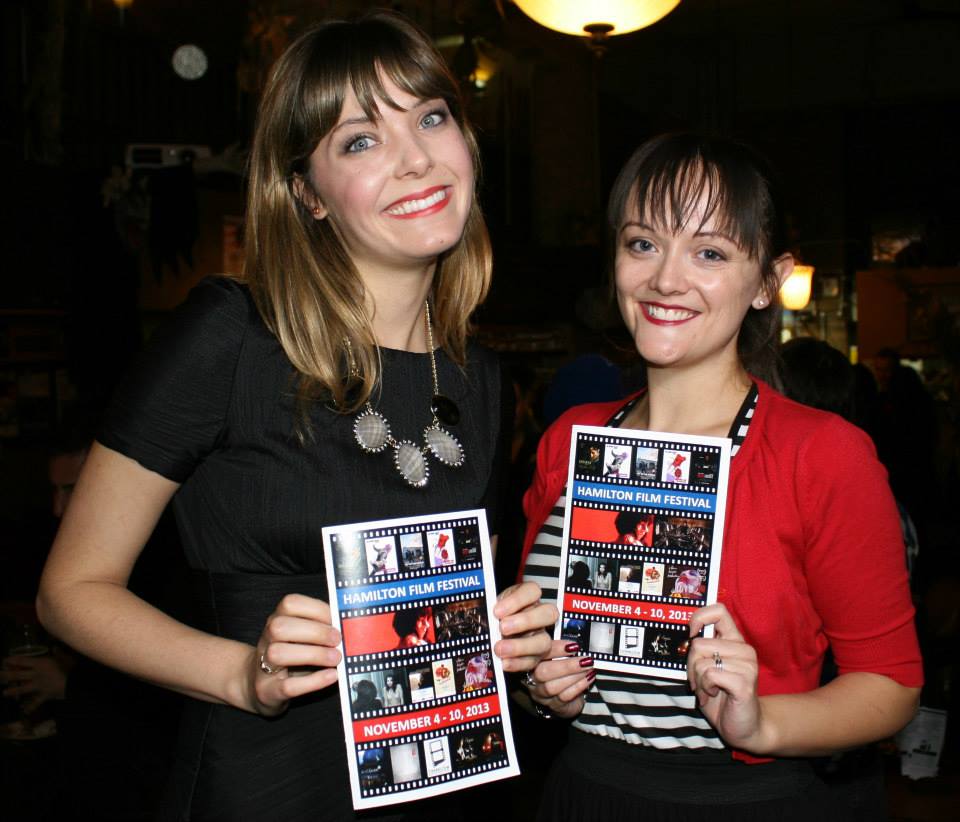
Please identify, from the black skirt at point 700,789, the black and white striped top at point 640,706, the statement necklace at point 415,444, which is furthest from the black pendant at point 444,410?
the black skirt at point 700,789

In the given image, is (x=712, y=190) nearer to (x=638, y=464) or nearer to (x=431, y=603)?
(x=638, y=464)

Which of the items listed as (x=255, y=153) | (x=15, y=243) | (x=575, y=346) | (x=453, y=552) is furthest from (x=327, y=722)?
(x=575, y=346)

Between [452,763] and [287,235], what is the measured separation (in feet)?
2.86

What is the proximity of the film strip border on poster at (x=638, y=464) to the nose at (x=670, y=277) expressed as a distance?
257mm

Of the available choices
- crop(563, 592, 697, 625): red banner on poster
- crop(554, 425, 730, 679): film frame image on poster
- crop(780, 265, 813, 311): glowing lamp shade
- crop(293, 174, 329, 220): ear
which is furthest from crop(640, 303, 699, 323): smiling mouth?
crop(780, 265, 813, 311): glowing lamp shade

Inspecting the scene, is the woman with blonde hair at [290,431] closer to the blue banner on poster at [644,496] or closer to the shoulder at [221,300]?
the shoulder at [221,300]

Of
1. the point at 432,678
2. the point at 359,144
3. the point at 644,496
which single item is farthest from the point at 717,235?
the point at 432,678

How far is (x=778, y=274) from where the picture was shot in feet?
5.37

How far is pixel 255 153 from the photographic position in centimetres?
A: 162

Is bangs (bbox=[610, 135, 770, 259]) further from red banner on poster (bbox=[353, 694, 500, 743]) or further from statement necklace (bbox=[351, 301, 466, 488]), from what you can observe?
red banner on poster (bbox=[353, 694, 500, 743])

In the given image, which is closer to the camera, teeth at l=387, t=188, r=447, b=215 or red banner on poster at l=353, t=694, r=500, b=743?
red banner on poster at l=353, t=694, r=500, b=743

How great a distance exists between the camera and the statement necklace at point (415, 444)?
1.52 m

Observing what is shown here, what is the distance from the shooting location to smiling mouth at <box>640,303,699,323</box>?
5.08 ft

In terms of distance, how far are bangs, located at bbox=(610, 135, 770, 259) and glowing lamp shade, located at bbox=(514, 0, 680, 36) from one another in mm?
3039
